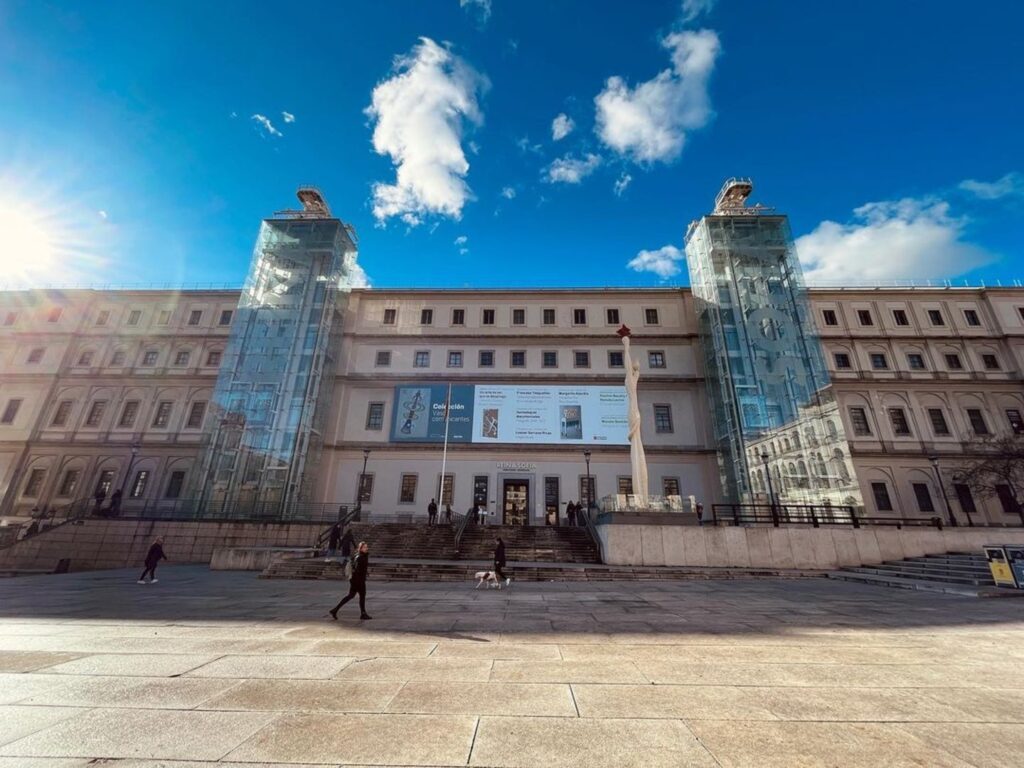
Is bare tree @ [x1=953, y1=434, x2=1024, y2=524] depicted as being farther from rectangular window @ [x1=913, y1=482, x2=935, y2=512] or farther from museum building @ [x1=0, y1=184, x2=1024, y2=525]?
rectangular window @ [x1=913, y1=482, x2=935, y2=512]

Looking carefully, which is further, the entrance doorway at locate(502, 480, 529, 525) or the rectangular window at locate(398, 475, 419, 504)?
the rectangular window at locate(398, 475, 419, 504)

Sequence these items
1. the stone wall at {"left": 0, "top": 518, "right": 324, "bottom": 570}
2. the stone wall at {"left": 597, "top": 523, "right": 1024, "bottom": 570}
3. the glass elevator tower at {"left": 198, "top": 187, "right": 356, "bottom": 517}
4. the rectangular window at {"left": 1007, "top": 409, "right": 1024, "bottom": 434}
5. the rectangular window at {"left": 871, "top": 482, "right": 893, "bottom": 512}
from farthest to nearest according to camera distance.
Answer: the rectangular window at {"left": 1007, "top": 409, "right": 1024, "bottom": 434}
the rectangular window at {"left": 871, "top": 482, "right": 893, "bottom": 512}
the glass elevator tower at {"left": 198, "top": 187, "right": 356, "bottom": 517}
the stone wall at {"left": 0, "top": 518, "right": 324, "bottom": 570}
the stone wall at {"left": 597, "top": 523, "right": 1024, "bottom": 570}

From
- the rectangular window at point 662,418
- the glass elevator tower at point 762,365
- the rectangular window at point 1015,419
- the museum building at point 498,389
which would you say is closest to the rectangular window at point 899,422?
the museum building at point 498,389

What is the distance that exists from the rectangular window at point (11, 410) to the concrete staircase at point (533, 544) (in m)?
36.5

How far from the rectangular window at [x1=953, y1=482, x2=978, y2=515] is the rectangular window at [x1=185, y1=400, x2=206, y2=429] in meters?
52.2

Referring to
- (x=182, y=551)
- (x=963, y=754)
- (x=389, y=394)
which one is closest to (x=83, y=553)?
(x=182, y=551)

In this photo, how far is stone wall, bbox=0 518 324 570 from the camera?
2092 cm

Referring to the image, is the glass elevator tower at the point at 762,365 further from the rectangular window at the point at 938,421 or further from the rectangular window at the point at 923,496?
the rectangular window at the point at 938,421

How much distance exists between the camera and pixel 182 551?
71.1 ft

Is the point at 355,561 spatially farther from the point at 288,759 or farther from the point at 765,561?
the point at 765,561

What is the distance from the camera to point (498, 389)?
100 ft

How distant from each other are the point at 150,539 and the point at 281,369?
11.9 metres

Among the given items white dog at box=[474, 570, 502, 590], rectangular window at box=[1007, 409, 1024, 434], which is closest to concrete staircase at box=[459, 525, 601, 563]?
white dog at box=[474, 570, 502, 590]

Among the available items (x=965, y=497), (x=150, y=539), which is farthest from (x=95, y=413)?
(x=965, y=497)
